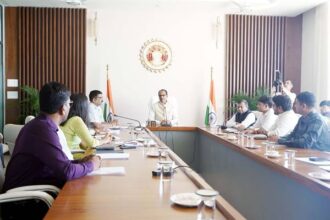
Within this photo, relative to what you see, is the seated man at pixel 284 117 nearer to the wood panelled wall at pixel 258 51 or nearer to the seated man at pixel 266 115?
the seated man at pixel 266 115

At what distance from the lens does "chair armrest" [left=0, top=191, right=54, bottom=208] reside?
6.13 ft

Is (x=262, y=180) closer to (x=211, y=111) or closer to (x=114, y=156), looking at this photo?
(x=114, y=156)

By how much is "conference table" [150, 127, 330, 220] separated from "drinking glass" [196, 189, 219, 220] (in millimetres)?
975

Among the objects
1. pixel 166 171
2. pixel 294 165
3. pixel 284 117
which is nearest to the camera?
pixel 166 171

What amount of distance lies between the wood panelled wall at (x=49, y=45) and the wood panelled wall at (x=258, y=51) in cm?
315

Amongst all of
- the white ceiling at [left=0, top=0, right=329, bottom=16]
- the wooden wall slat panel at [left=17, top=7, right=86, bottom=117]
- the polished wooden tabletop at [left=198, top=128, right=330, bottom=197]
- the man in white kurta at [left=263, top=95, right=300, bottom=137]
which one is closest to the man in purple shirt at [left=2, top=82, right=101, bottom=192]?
Result: the polished wooden tabletop at [left=198, top=128, right=330, bottom=197]

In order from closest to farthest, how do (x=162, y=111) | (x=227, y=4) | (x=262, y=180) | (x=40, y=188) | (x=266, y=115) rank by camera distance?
(x=40, y=188) < (x=262, y=180) < (x=266, y=115) < (x=162, y=111) < (x=227, y=4)

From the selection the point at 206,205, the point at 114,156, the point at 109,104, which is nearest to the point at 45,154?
the point at 114,156

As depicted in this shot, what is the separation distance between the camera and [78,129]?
305cm

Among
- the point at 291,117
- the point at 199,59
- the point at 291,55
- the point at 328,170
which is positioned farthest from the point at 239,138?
the point at 291,55

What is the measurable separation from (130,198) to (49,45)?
657 cm

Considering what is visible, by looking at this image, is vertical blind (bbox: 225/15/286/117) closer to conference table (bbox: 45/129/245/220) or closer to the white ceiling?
the white ceiling

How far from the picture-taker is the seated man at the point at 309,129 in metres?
3.50

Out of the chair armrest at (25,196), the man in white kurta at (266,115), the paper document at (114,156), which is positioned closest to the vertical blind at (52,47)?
the man in white kurta at (266,115)
